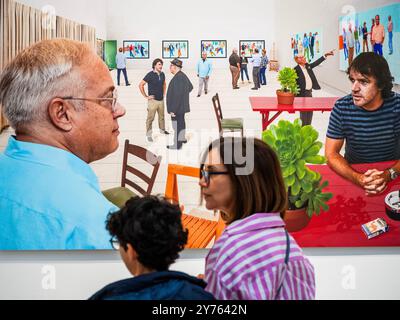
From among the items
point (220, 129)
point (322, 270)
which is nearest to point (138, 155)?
point (220, 129)

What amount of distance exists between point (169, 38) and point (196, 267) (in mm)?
1676

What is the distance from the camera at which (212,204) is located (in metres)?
2.46

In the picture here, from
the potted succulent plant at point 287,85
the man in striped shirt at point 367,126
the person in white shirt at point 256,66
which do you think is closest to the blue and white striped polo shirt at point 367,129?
the man in striped shirt at point 367,126

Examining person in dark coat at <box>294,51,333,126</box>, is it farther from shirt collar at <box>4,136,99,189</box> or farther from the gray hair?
shirt collar at <box>4,136,99,189</box>

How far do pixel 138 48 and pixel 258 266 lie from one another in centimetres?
220

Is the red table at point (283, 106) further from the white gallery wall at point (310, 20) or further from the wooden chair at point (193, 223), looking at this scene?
the wooden chair at point (193, 223)

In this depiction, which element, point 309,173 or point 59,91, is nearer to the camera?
point 59,91

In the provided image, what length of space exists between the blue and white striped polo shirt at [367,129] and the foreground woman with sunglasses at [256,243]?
153 cm

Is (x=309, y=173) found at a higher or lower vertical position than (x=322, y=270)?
higher

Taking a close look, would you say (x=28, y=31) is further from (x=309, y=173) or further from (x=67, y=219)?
(x=309, y=173)

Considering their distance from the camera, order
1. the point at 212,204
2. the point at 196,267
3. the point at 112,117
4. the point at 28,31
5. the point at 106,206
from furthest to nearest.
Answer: the point at 196,267 < the point at 28,31 < the point at 112,117 < the point at 106,206 < the point at 212,204

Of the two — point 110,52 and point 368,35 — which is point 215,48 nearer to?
point 110,52

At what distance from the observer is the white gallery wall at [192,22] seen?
12.2ft

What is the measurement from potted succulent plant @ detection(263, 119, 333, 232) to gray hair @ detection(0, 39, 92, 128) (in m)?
1.33
